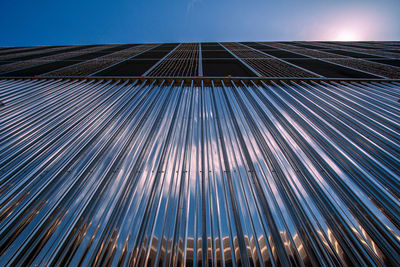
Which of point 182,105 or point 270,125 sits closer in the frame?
point 270,125

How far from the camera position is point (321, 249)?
0.93 metres

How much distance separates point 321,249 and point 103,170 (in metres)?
1.84

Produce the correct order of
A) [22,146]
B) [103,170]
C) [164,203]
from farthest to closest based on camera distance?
1. [22,146]
2. [103,170]
3. [164,203]

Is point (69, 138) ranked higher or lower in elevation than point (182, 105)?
lower

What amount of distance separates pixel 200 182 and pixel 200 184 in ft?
0.06

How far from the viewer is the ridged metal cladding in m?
0.94

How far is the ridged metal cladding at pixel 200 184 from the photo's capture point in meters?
0.94

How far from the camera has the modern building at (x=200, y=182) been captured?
939mm

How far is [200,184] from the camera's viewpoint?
4.25ft

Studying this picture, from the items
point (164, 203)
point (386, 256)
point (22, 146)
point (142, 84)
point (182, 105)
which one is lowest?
point (386, 256)

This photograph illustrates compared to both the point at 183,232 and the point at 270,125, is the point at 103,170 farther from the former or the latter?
the point at 270,125

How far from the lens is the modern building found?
3.08ft

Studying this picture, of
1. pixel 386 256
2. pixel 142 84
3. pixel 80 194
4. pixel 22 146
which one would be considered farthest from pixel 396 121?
pixel 22 146

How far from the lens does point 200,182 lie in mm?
1312
